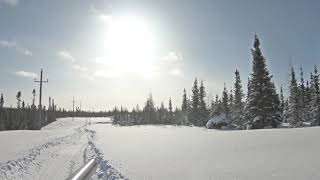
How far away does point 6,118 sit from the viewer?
8719cm

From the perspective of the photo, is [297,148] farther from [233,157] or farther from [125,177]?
[125,177]

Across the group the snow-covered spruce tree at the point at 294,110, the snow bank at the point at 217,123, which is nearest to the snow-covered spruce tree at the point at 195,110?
the snow bank at the point at 217,123

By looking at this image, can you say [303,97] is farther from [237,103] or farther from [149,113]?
[149,113]

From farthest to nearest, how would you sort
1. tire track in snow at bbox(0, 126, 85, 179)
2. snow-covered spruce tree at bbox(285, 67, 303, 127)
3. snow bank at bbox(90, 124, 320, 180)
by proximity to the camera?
snow-covered spruce tree at bbox(285, 67, 303, 127) → tire track in snow at bbox(0, 126, 85, 179) → snow bank at bbox(90, 124, 320, 180)

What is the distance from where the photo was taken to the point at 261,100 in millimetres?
32438

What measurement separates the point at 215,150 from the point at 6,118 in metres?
88.8

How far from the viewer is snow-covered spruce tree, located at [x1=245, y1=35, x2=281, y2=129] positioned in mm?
32094

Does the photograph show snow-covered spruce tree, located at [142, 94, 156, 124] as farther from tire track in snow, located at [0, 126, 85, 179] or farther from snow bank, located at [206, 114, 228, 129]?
tire track in snow, located at [0, 126, 85, 179]

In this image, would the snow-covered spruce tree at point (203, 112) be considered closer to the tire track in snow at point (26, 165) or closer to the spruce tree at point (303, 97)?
the spruce tree at point (303, 97)

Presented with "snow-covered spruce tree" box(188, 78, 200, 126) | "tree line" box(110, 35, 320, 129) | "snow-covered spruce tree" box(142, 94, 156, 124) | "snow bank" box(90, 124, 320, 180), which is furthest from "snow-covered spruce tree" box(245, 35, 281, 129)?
"snow-covered spruce tree" box(142, 94, 156, 124)

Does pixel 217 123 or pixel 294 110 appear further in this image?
pixel 294 110

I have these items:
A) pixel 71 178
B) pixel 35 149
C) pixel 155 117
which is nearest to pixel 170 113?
pixel 155 117

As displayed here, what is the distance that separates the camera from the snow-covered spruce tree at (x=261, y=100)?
3209 cm

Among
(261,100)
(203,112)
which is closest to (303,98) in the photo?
(203,112)
